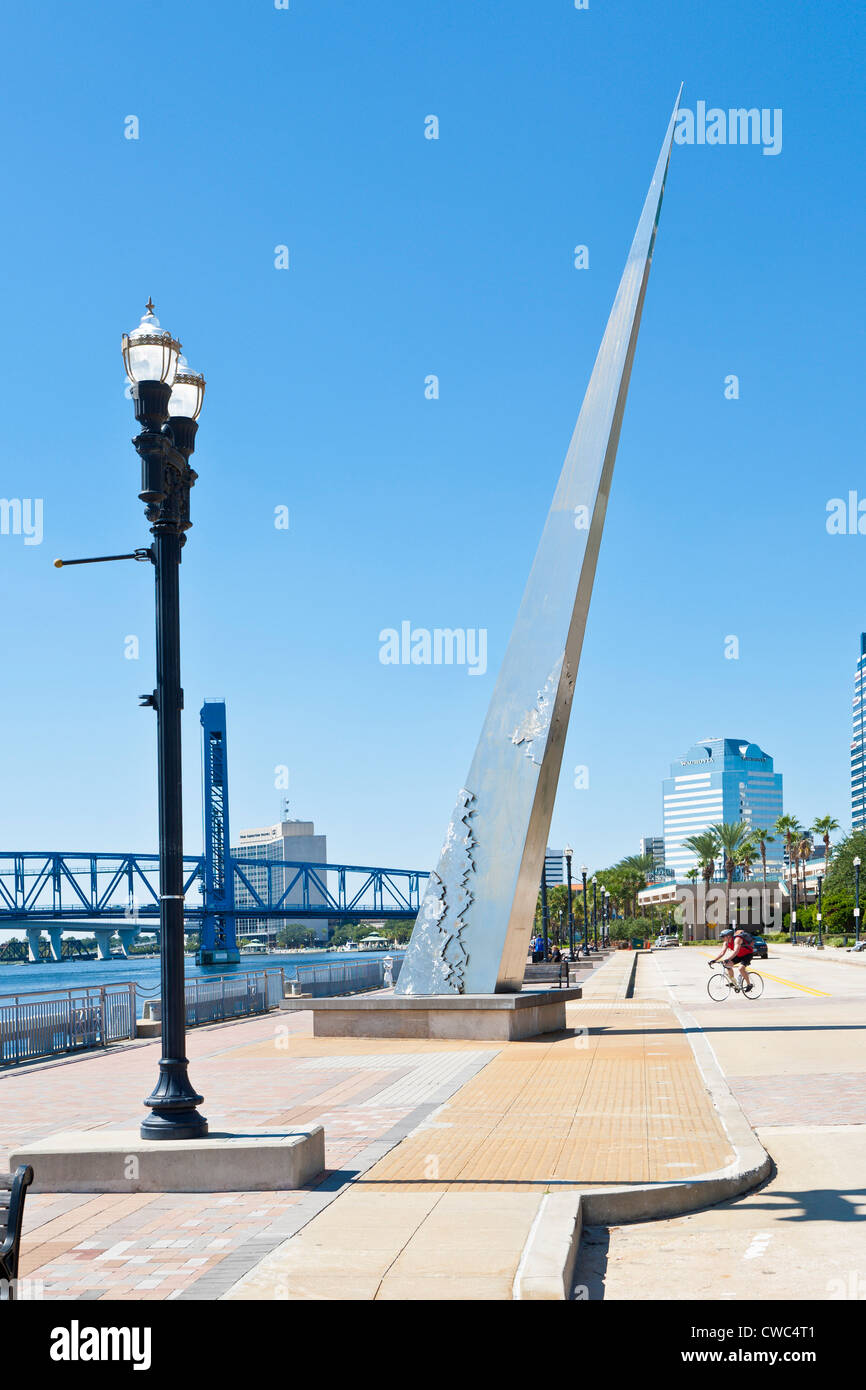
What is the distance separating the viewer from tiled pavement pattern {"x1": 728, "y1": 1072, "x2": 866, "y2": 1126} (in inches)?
423

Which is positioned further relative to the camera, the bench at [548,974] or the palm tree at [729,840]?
the palm tree at [729,840]

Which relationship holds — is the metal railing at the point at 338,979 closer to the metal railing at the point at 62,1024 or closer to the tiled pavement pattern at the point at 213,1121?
the tiled pavement pattern at the point at 213,1121

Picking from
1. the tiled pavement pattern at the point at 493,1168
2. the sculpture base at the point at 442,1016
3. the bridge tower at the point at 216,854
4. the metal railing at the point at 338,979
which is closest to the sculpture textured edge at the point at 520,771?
the sculpture base at the point at 442,1016

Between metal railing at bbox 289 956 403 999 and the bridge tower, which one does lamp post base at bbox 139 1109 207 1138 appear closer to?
metal railing at bbox 289 956 403 999

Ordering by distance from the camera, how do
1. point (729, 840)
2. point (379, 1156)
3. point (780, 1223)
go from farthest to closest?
1. point (729, 840)
2. point (379, 1156)
3. point (780, 1223)

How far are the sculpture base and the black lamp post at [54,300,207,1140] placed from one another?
9347 mm

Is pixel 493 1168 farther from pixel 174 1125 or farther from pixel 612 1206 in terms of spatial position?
pixel 174 1125

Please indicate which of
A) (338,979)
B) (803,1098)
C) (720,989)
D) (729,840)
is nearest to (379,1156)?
(803,1098)

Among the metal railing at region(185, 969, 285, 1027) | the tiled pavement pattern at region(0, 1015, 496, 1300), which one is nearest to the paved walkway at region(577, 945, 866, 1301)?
the tiled pavement pattern at region(0, 1015, 496, 1300)

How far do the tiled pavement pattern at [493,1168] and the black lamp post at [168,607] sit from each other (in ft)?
4.73

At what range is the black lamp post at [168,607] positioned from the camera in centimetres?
827

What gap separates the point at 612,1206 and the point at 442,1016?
10690 mm

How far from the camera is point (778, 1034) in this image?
18.6 meters

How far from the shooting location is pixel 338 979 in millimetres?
32250
